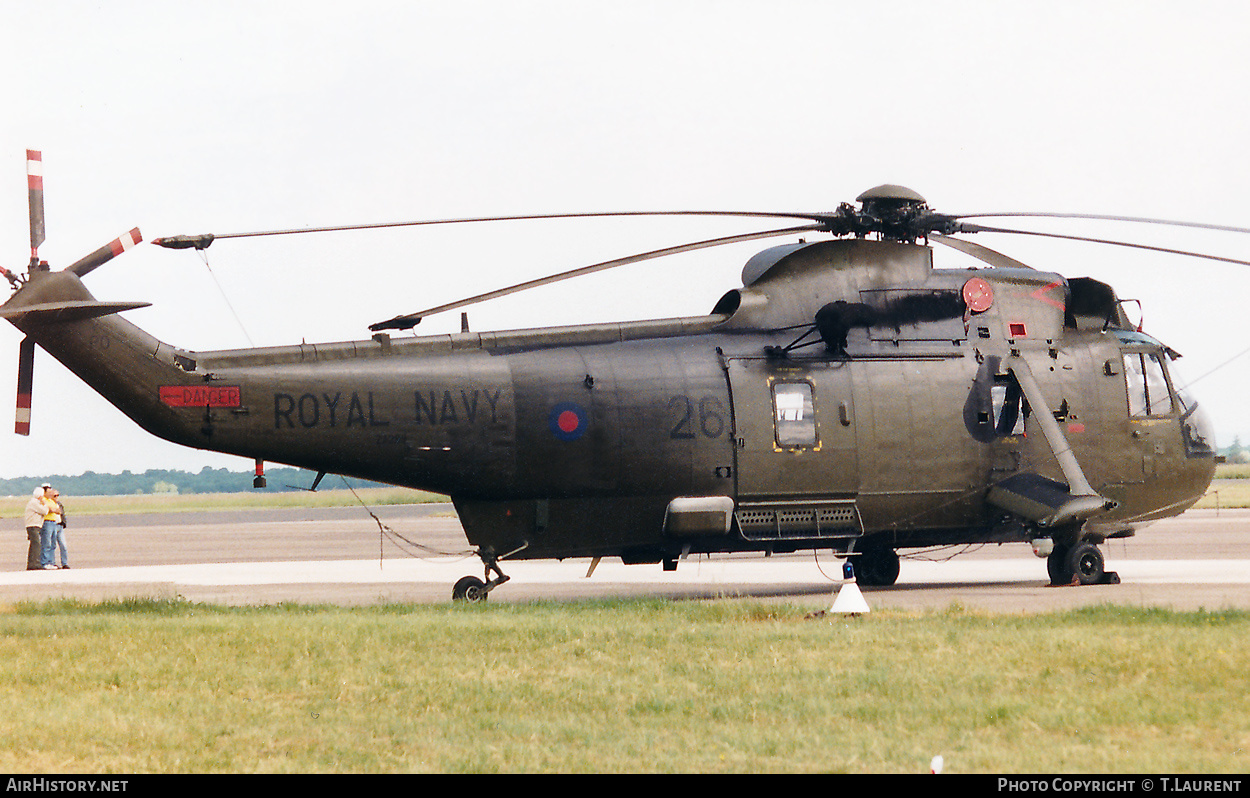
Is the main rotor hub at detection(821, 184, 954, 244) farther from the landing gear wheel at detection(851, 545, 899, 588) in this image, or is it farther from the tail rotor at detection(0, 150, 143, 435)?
the tail rotor at detection(0, 150, 143, 435)

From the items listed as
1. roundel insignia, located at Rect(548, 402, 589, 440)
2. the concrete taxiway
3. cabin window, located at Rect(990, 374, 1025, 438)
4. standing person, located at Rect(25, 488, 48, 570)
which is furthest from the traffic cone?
standing person, located at Rect(25, 488, 48, 570)

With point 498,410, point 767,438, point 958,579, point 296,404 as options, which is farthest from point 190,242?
point 958,579

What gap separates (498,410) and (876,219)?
6236 mm

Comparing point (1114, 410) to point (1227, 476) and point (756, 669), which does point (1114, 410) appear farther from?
point (1227, 476)

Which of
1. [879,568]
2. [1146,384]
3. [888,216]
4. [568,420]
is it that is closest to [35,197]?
[568,420]

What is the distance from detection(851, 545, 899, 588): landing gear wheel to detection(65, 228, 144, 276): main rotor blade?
12.1 metres

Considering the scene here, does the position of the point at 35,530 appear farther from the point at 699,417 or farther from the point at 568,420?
the point at 699,417

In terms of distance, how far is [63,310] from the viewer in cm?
1501

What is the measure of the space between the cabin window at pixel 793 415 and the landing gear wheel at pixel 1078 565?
4433 millimetres

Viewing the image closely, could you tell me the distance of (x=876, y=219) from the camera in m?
18.5

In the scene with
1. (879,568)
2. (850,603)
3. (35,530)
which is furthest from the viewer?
(35,530)

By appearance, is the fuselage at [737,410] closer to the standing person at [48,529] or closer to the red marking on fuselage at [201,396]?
the red marking on fuselage at [201,396]

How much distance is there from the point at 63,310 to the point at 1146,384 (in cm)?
1595

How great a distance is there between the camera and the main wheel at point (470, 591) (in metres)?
17.5
